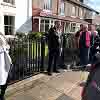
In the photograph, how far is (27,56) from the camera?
5883mm

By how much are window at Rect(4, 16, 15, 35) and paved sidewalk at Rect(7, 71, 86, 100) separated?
1414 cm

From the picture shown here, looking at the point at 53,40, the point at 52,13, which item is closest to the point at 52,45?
the point at 53,40

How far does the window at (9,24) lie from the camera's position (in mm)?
19562

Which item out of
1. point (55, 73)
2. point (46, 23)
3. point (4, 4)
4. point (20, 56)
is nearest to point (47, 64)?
point (55, 73)

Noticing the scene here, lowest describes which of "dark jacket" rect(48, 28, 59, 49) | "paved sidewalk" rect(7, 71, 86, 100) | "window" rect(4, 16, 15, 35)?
"paved sidewalk" rect(7, 71, 86, 100)

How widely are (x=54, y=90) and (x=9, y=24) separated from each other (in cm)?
1581

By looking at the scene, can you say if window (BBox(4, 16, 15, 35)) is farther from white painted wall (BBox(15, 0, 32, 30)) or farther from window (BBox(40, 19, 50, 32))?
window (BBox(40, 19, 50, 32))

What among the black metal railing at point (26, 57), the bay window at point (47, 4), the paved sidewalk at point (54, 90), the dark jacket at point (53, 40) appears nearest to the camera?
the paved sidewalk at point (54, 90)

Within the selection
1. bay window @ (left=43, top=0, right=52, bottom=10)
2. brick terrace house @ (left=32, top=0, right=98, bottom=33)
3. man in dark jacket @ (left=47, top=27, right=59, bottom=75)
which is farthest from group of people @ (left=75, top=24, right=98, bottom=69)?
bay window @ (left=43, top=0, right=52, bottom=10)

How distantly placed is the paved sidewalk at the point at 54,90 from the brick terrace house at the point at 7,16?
44.2ft

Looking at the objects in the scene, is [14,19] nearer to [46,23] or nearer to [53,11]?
[46,23]

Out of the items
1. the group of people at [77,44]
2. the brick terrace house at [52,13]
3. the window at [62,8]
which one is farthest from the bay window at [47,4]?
the group of people at [77,44]

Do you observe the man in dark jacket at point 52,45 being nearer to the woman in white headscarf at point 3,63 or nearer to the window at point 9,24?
the woman in white headscarf at point 3,63

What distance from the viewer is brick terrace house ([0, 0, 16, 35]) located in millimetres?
18750
